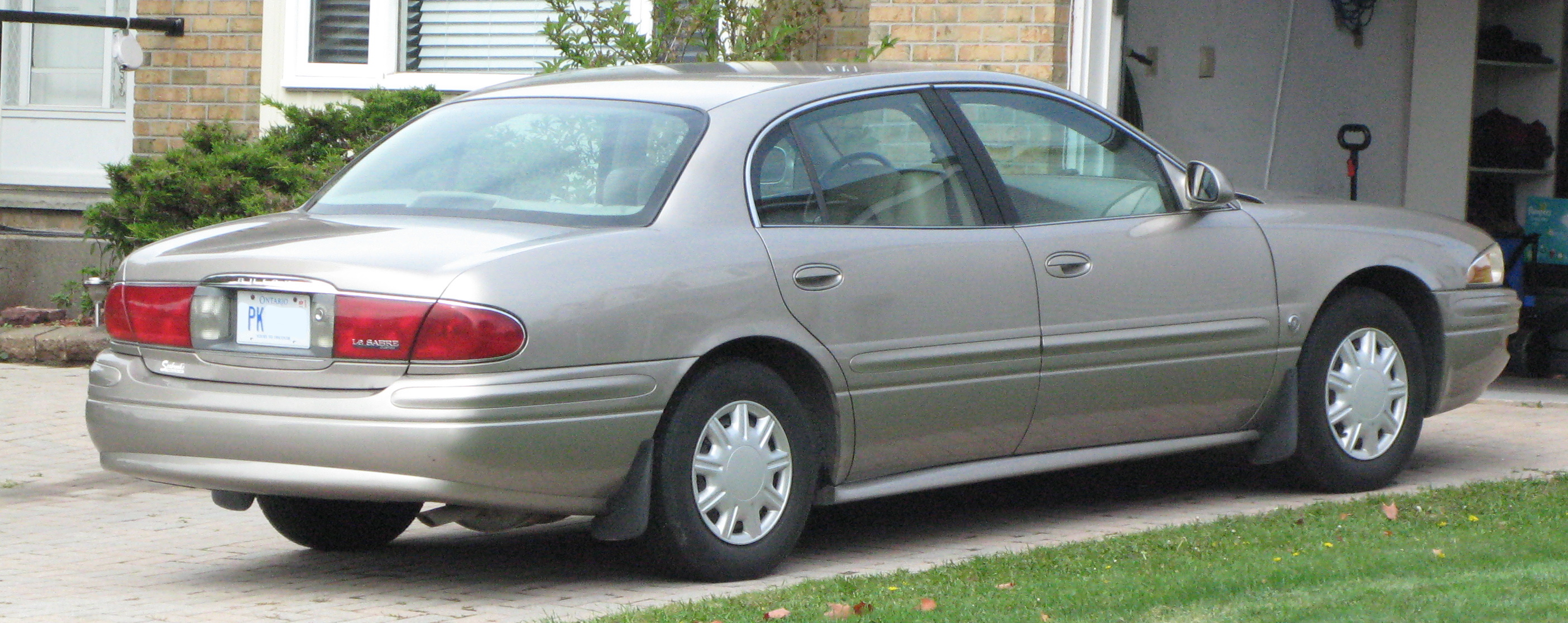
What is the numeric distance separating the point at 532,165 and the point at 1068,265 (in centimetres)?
163

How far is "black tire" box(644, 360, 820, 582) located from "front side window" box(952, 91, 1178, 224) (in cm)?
108

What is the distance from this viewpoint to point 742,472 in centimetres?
519

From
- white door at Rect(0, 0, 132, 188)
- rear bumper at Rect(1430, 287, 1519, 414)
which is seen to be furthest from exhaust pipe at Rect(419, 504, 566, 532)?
white door at Rect(0, 0, 132, 188)

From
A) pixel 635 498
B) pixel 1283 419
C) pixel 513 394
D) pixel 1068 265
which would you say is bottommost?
pixel 635 498

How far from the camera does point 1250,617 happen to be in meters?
4.46

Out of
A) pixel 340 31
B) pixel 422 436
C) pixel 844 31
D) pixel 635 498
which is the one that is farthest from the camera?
pixel 340 31

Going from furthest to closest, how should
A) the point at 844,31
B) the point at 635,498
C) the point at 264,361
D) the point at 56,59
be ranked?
the point at 56,59 < the point at 844,31 < the point at 635,498 < the point at 264,361

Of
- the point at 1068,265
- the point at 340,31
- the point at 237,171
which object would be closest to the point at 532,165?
the point at 1068,265

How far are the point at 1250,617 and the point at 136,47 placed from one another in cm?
906

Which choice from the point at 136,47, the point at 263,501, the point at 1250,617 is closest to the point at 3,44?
the point at 136,47

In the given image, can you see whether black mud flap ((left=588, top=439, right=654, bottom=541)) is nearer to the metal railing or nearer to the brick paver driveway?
the brick paver driveway

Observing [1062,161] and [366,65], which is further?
[366,65]

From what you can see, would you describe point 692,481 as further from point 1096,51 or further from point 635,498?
point 1096,51

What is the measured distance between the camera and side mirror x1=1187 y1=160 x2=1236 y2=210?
6.27m
